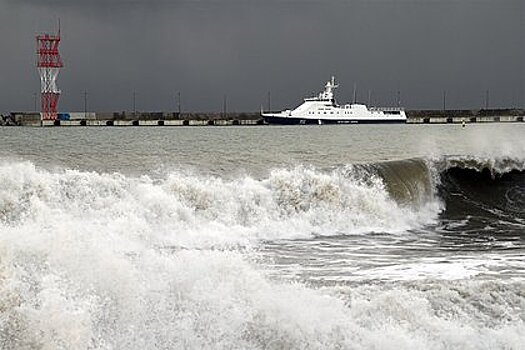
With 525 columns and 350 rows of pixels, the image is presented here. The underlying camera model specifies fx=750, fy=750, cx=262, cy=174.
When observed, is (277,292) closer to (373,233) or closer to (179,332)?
(179,332)

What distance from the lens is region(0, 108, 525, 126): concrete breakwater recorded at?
111m

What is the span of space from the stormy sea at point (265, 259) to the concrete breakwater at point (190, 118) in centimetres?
8760

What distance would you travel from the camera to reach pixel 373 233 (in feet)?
54.0

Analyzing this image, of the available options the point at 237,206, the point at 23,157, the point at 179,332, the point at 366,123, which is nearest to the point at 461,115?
the point at 366,123

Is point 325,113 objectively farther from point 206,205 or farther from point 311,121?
point 206,205

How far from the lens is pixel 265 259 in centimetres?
1230

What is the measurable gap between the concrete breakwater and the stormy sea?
8760 cm

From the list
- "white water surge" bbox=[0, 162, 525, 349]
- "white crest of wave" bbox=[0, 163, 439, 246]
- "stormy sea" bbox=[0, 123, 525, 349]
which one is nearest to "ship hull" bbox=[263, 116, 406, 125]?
"stormy sea" bbox=[0, 123, 525, 349]

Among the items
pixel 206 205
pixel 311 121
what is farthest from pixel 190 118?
pixel 206 205

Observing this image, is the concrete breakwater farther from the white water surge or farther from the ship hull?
the white water surge

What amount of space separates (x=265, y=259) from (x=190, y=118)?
11877 centimetres

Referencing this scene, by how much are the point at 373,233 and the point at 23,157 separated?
57.6 ft

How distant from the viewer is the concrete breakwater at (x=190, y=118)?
366 ft

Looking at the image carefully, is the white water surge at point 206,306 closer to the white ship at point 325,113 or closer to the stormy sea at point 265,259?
the stormy sea at point 265,259
